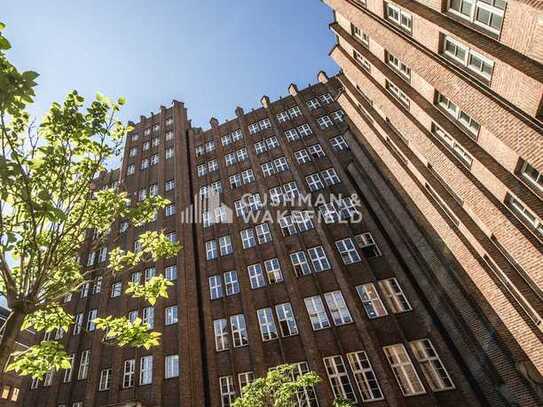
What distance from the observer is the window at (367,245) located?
67.3 ft

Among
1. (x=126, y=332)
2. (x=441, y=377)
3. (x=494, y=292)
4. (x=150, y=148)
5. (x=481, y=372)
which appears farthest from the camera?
(x=150, y=148)

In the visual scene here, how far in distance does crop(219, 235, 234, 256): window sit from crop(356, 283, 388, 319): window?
35.5ft

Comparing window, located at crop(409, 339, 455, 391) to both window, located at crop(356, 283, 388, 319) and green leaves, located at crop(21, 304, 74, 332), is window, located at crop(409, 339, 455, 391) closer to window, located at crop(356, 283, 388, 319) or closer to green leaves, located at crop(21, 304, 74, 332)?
window, located at crop(356, 283, 388, 319)

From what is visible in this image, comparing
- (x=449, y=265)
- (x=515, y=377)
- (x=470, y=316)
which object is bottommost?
(x=515, y=377)

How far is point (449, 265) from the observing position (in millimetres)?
15586

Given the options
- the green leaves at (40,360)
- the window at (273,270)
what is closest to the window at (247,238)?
the window at (273,270)

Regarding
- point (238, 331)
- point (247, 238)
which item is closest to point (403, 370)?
point (238, 331)

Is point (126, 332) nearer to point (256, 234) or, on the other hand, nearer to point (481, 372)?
point (481, 372)

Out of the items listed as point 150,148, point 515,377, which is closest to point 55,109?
point 515,377

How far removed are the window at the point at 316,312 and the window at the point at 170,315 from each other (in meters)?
10.2

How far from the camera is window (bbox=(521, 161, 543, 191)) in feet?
28.6

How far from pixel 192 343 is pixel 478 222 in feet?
62.4

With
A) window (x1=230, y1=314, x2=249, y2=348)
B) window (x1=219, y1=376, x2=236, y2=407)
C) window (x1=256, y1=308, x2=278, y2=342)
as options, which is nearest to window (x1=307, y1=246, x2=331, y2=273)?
window (x1=256, y1=308, x2=278, y2=342)

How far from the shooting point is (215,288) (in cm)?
2377
